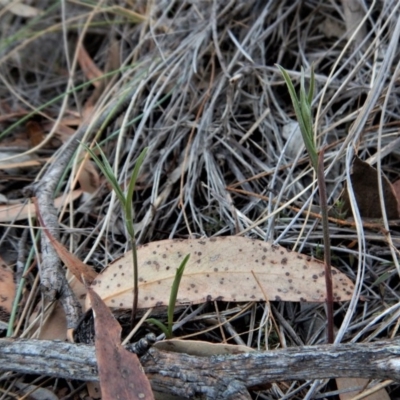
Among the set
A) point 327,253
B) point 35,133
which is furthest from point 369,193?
point 35,133

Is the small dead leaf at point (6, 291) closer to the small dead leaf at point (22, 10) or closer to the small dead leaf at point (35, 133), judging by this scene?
the small dead leaf at point (35, 133)

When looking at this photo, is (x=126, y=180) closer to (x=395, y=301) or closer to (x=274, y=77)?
(x=274, y=77)

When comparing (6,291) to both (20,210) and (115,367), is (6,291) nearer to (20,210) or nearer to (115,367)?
(20,210)

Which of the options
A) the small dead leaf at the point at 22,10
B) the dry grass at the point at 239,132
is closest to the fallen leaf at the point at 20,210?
the dry grass at the point at 239,132

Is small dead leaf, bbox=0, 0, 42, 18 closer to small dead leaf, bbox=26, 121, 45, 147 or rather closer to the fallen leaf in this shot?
small dead leaf, bbox=26, 121, 45, 147

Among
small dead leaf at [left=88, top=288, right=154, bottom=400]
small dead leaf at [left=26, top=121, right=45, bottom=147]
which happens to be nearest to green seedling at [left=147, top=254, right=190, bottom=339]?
small dead leaf at [left=88, top=288, right=154, bottom=400]

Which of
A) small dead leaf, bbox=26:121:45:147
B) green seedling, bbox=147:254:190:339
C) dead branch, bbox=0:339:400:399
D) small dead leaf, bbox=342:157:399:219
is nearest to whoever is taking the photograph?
dead branch, bbox=0:339:400:399

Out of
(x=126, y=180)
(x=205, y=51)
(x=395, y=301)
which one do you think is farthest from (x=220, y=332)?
(x=205, y=51)
